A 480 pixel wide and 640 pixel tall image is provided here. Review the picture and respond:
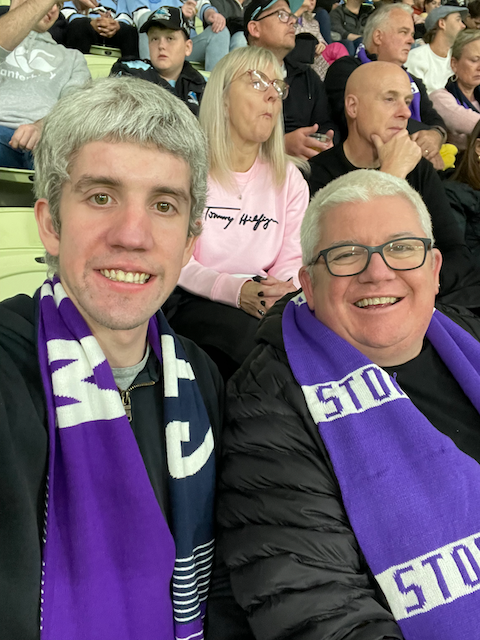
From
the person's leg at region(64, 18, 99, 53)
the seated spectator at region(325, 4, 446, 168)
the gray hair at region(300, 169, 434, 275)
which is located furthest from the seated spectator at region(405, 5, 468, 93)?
the gray hair at region(300, 169, 434, 275)

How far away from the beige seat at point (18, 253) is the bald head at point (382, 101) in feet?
5.28

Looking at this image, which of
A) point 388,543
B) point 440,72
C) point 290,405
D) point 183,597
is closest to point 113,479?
point 183,597

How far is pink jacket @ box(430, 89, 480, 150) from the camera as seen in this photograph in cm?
402

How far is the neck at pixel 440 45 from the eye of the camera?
501 cm

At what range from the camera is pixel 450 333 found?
143 centimetres

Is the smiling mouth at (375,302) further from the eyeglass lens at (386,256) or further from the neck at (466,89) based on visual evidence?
the neck at (466,89)

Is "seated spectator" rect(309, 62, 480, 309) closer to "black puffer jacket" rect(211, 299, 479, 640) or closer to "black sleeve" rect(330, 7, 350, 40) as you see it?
"black puffer jacket" rect(211, 299, 479, 640)

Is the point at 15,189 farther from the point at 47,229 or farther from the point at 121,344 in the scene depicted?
the point at 121,344

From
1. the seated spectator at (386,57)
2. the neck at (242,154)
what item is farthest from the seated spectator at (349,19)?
the neck at (242,154)

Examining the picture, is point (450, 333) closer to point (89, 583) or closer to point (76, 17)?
point (89, 583)

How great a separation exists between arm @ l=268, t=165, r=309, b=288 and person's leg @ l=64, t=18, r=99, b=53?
2756mm

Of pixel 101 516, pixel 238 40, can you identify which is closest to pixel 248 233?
pixel 101 516

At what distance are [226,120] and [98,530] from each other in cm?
178

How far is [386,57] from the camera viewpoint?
3.70m
